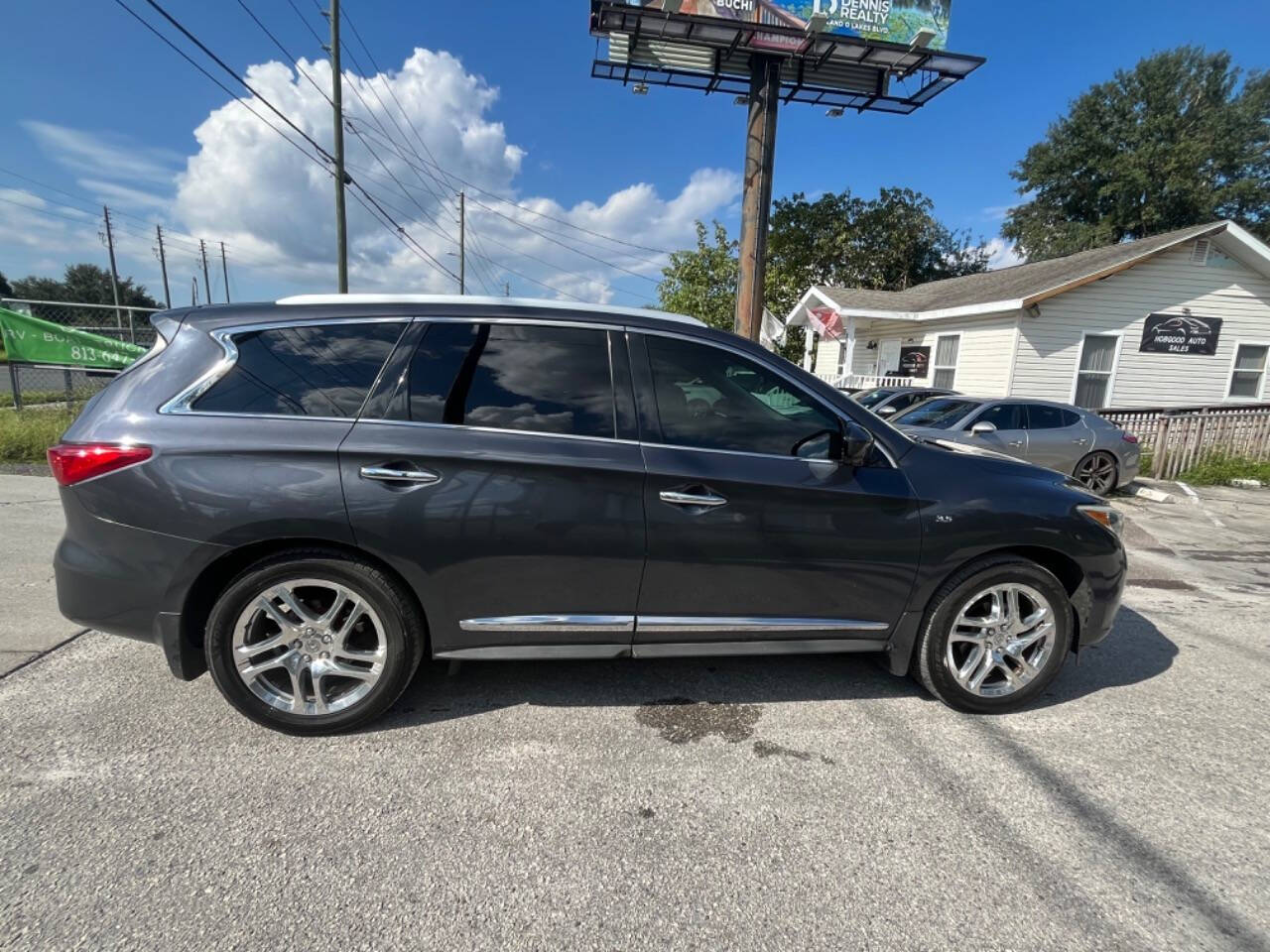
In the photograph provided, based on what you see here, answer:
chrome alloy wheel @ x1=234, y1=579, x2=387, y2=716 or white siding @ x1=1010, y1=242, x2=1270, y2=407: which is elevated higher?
white siding @ x1=1010, y1=242, x2=1270, y2=407

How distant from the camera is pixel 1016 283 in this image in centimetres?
1430

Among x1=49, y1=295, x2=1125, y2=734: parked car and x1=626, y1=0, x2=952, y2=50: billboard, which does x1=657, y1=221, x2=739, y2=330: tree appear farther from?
x1=49, y1=295, x2=1125, y2=734: parked car

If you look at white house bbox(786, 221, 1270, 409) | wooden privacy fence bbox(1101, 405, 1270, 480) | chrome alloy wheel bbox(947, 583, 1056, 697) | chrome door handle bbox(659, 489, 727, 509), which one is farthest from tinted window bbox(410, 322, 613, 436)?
white house bbox(786, 221, 1270, 409)

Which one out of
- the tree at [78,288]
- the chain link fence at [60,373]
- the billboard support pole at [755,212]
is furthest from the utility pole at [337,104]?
the tree at [78,288]

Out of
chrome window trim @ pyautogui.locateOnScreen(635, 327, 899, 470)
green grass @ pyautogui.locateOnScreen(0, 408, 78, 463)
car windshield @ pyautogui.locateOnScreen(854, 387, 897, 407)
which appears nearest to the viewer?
chrome window trim @ pyautogui.locateOnScreen(635, 327, 899, 470)

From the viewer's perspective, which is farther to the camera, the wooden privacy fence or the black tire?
the wooden privacy fence

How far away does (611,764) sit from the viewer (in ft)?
8.01

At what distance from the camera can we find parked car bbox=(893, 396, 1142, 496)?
317 inches

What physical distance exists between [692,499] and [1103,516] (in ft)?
6.92

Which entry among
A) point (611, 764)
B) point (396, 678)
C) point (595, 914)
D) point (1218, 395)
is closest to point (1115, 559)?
point (611, 764)

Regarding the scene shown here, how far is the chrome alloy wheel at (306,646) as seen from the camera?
2.48 m

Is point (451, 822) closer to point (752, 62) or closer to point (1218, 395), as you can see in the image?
point (752, 62)

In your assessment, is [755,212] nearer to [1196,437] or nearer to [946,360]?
[946,360]

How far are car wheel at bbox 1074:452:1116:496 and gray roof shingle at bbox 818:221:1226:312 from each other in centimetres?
513
